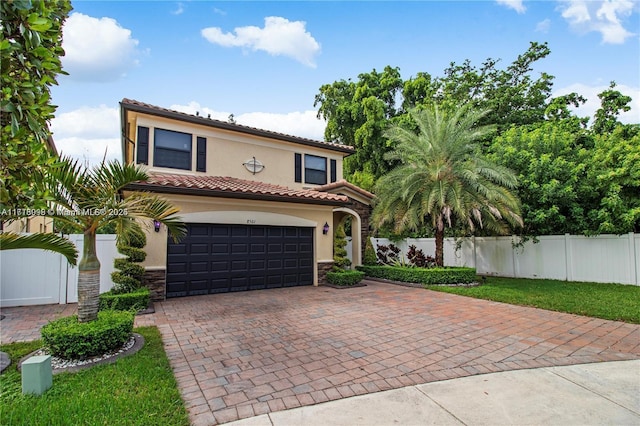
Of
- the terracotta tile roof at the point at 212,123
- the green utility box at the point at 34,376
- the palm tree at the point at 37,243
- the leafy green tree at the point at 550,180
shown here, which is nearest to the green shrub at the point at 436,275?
the leafy green tree at the point at 550,180

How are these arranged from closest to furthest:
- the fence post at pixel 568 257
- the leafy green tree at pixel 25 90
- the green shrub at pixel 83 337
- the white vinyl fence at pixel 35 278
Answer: the leafy green tree at pixel 25 90 → the green shrub at pixel 83 337 → the white vinyl fence at pixel 35 278 → the fence post at pixel 568 257

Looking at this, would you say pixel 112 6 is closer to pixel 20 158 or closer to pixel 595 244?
pixel 20 158

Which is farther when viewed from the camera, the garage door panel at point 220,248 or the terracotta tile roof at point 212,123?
the terracotta tile roof at point 212,123

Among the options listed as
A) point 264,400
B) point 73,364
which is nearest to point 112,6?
point 73,364

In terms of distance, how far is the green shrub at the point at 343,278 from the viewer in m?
12.1

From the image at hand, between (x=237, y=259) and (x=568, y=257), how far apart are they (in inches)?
517

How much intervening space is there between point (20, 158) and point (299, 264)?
379 inches

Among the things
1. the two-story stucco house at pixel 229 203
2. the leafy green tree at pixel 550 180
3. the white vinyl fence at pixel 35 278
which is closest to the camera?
the white vinyl fence at pixel 35 278

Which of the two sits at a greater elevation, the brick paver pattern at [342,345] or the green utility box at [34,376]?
the green utility box at [34,376]

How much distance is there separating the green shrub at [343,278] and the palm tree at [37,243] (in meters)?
8.54

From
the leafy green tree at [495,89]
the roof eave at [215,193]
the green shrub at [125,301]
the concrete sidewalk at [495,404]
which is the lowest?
the concrete sidewalk at [495,404]

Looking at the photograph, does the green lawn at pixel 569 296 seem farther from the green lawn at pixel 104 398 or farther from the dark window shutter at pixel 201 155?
the dark window shutter at pixel 201 155

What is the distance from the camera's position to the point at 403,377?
13.8ft

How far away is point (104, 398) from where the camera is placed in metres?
3.55
